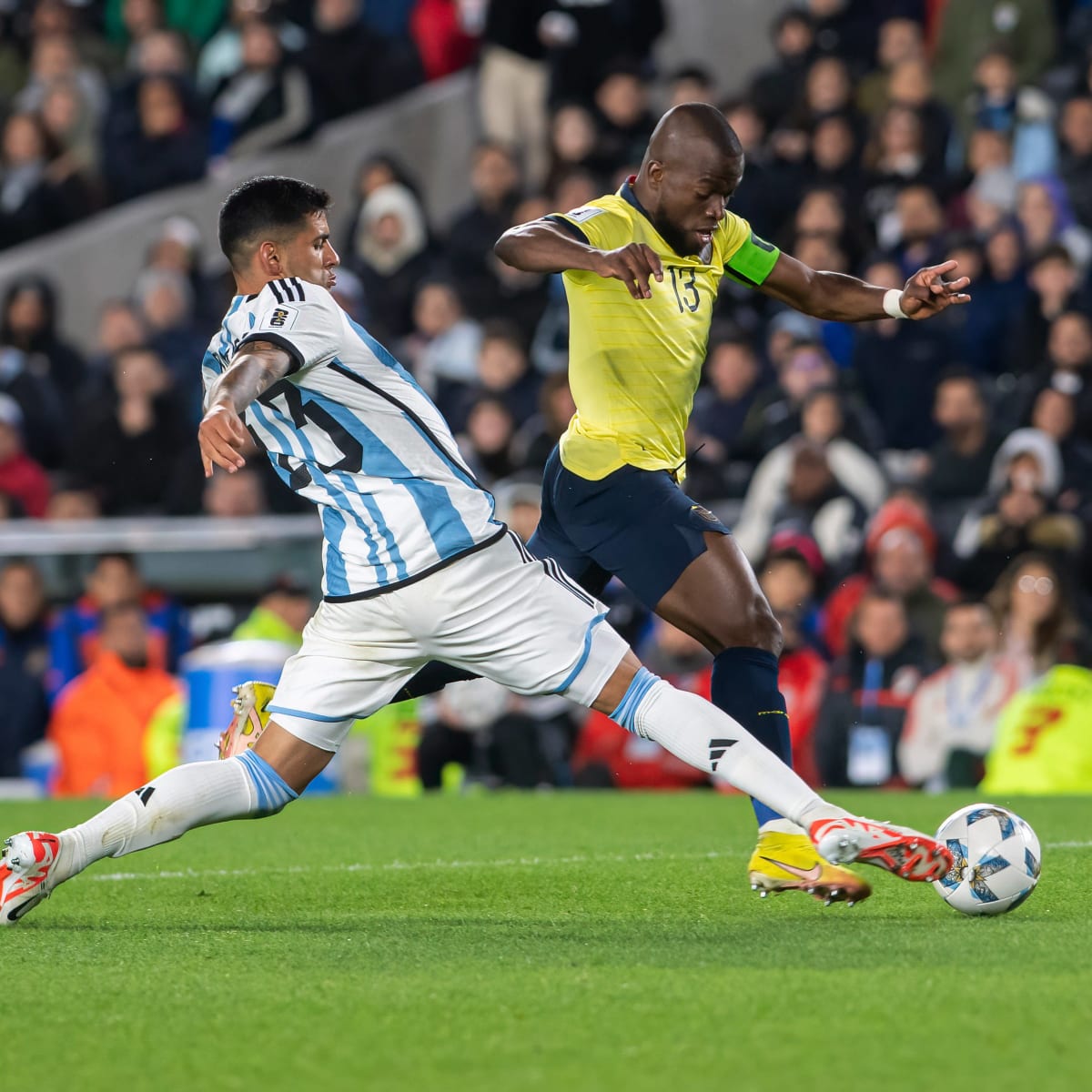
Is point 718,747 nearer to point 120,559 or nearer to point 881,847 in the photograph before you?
point 881,847

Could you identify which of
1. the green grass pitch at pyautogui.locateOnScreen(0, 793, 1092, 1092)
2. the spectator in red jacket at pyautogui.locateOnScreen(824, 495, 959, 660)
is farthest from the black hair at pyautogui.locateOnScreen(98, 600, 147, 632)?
the green grass pitch at pyautogui.locateOnScreen(0, 793, 1092, 1092)

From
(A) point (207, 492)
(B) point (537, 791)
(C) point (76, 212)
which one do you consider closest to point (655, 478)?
(B) point (537, 791)

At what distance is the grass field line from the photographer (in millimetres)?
7145

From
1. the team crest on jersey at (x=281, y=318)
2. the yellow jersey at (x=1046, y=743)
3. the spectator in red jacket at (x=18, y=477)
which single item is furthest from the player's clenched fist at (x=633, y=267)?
the spectator in red jacket at (x=18, y=477)

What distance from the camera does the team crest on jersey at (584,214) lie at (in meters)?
6.27

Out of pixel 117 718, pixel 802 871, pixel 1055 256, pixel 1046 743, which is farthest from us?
pixel 117 718

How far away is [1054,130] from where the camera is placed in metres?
13.7

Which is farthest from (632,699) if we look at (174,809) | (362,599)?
(174,809)

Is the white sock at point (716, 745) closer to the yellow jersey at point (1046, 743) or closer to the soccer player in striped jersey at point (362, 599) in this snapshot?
the soccer player in striped jersey at point (362, 599)

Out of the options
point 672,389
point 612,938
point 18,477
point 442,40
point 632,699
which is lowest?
point 612,938

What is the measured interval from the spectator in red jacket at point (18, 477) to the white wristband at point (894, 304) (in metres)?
9.21

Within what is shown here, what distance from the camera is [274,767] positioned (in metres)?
5.72

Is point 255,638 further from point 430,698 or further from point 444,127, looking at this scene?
point 444,127

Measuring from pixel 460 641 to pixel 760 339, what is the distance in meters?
8.39
